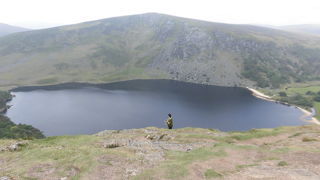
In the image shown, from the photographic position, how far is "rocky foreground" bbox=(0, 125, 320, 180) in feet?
92.4

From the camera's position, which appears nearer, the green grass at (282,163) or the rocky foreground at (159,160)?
the rocky foreground at (159,160)

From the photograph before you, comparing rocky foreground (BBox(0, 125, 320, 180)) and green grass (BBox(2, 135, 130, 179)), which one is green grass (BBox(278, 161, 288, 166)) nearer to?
rocky foreground (BBox(0, 125, 320, 180))

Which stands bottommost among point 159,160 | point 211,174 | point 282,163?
point 159,160

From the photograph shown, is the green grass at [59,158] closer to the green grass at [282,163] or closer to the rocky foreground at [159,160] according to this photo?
the rocky foreground at [159,160]

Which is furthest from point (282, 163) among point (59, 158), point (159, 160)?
point (59, 158)

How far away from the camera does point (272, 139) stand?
4650 cm

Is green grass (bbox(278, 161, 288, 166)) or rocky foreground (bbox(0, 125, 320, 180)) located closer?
rocky foreground (bbox(0, 125, 320, 180))

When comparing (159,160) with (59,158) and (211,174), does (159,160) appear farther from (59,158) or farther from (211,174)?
(59,158)

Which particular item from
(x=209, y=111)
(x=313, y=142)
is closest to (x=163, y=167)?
(x=313, y=142)

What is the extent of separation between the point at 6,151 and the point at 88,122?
127 metres

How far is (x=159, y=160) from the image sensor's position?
113ft

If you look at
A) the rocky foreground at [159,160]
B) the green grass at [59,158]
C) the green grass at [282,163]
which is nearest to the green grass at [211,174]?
the rocky foreground at [159,160]

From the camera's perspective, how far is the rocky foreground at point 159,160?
92.4 ft

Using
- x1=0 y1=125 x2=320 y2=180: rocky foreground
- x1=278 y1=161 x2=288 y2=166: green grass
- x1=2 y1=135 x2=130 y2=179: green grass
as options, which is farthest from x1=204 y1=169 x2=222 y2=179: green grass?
x1=2 y1=135 x2=130 y2=179: green grass
